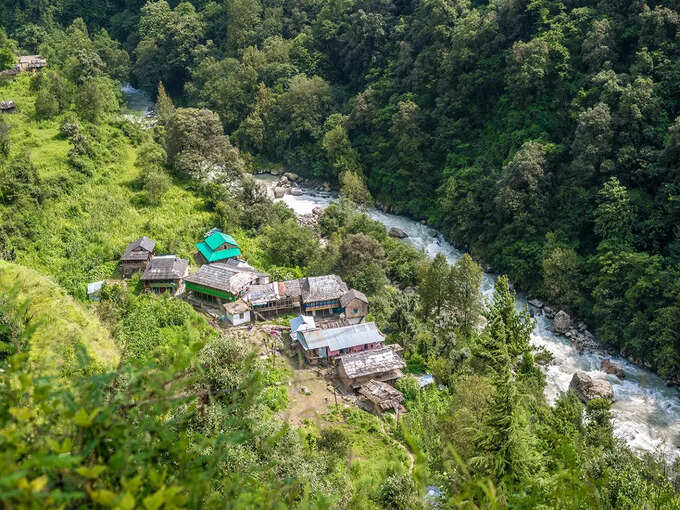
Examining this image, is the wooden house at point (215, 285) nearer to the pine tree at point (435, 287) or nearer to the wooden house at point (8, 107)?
the pine tree at point (435, 287)

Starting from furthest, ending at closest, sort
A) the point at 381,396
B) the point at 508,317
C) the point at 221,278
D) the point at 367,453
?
1. the point at 221,278
2. the point at 381,396
3. the point at 367,453
4. the point at 508,317

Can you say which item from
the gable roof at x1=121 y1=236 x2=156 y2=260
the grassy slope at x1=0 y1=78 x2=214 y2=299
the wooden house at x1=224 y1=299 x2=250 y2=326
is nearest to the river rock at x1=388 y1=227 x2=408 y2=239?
the grassy slope at x1=0 y1=78 x2=214 y2=299

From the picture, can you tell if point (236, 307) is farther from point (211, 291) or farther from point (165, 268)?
point (165, 268)

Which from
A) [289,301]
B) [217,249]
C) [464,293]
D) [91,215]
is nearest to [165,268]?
[217,249]

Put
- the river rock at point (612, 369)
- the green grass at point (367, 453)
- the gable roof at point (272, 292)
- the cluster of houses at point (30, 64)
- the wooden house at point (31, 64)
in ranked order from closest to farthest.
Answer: the green grass at point (367, 453), the river rock at point (612, 369), the gable roof at point (272, 292), the cluster of houses at point (30, 64), the wooden house at point (31, 64)

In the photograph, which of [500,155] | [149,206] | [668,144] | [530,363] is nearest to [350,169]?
[500,155]

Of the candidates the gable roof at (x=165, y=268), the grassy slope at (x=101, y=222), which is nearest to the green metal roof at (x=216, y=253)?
the grassy slope at (x=101, y=222)
